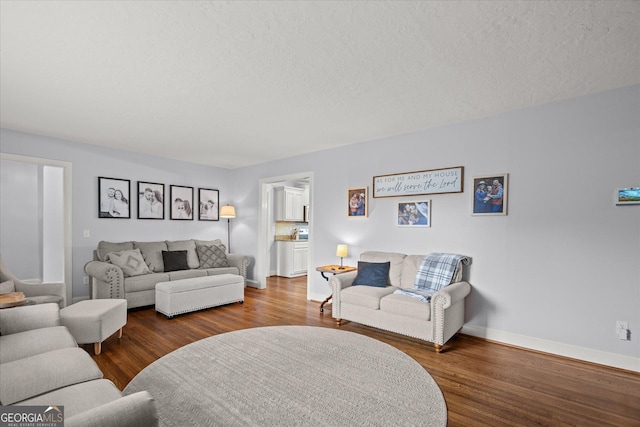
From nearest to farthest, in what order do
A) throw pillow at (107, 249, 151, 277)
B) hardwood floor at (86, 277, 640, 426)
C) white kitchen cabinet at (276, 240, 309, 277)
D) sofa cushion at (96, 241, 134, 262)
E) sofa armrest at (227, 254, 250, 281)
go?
1. hardwood floor at (86, 277, 640, 426)
2. throw pillow at (107, 249, 151, 277)
3. sofa cushion at (96, 241, 134, 262)
4. sofa armrest at (227, 254, 250, 281)
5. white kitchen cabinet at (276, 240, 309, 277)

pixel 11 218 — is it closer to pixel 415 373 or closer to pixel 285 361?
pixel 285 361

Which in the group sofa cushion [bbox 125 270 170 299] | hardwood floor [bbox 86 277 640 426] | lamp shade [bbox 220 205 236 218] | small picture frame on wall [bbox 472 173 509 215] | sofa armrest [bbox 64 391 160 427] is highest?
small picture frame on wall [bbox 472 173 509 215]

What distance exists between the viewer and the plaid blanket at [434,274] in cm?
337

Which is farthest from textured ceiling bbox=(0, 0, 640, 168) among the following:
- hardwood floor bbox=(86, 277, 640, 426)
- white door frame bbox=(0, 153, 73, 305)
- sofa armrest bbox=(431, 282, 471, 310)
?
hardwood floor bbox=(86, 277, 640, 426)

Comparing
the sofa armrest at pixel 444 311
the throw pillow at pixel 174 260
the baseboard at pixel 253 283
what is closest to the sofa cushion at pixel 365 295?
the sofa armrest at pixel 444 311

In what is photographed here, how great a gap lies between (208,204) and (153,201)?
1.12 meters

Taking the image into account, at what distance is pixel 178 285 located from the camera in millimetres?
4117

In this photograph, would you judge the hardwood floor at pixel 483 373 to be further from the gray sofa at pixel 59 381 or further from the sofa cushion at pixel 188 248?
the sofa cushion at pixel 188 248

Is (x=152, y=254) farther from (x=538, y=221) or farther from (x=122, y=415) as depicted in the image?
(x=538, y=221)

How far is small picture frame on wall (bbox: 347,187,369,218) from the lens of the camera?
4.52 metres

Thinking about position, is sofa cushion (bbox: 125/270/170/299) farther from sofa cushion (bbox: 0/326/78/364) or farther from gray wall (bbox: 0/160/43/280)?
gray wall (bbox: 0/160/43/280)

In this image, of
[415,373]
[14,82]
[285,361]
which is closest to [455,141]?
[415,373]

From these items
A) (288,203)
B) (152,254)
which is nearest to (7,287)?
(152,254)

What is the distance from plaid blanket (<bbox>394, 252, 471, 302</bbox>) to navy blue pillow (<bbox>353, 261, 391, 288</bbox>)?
1.18 ft
